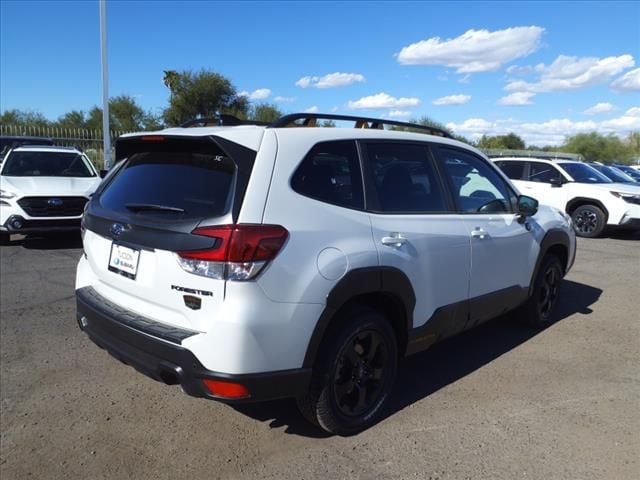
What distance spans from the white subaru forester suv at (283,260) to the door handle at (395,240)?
0.01 m

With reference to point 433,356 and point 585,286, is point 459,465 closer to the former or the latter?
point 433,356

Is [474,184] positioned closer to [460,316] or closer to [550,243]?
[460,316]

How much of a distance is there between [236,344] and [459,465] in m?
1.47

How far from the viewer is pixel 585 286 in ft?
23.3

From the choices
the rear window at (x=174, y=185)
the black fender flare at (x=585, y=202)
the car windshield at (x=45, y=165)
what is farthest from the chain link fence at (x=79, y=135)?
the rear window at (x=174, y=185)

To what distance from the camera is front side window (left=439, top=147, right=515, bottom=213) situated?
397 centimetres

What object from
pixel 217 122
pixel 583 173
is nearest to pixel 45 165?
pixel 217 122

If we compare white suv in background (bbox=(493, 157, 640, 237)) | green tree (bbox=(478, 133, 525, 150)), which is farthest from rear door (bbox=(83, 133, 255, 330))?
green tree (bbox=(478, 133, 525, 150))

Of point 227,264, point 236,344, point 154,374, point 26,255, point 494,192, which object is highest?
point 494,192

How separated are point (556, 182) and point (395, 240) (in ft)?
34.9

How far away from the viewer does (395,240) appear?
3.20 m

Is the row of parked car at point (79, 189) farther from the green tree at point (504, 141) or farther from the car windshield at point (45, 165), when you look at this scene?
the green tree at point (504, 141)

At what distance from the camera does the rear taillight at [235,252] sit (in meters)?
2.51

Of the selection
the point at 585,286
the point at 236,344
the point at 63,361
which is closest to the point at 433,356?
the point at 236,344
